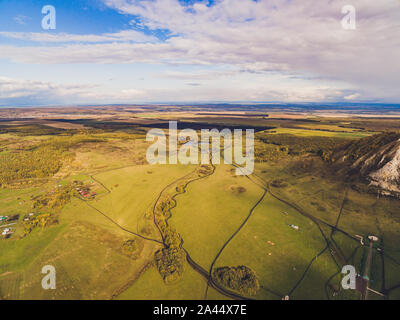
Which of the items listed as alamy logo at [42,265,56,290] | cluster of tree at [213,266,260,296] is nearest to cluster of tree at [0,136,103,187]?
alamy logo at [42,265,56,290]

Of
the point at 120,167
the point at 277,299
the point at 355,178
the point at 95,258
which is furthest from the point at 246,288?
the point at 120,167

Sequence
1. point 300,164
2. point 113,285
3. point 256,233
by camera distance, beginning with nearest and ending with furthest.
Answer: point 113,285 → point 256,233 → point 300,164

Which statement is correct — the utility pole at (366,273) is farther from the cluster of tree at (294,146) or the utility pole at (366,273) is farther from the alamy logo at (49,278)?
the cluster of tree at (294,146)

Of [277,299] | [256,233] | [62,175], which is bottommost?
[277,299]

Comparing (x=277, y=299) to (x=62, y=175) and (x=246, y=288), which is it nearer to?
(x=246, y=288)

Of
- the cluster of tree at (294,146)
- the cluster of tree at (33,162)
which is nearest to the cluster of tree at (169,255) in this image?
the cluster of tree at (33,162)

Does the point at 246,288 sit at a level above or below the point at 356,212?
below

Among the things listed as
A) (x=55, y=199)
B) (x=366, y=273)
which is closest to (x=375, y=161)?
(x=366, y=273)

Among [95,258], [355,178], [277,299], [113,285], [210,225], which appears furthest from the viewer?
[355,178]
